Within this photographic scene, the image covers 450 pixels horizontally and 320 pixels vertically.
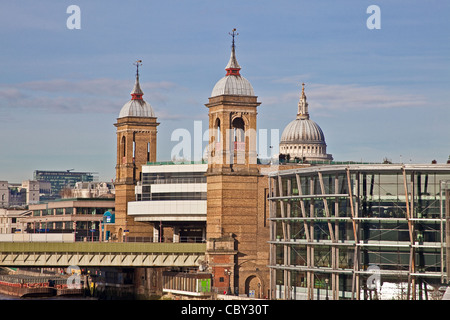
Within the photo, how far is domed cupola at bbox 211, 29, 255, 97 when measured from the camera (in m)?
149

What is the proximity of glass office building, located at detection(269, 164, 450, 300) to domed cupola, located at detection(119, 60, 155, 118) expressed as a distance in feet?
187

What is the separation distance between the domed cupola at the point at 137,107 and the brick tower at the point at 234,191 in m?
32.3

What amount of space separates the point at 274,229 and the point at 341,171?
1920 centimetres

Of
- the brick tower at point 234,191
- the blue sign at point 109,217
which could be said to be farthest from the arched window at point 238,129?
the blue sign at point 109,217

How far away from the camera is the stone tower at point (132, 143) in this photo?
180500 millimetres

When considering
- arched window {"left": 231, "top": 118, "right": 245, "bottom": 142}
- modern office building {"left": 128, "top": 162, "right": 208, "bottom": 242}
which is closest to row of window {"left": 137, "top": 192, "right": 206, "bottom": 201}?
modern office building {"left": 128, "top": 162, "right": 208, "bottom": 242}

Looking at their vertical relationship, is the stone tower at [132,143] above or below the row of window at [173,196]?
above

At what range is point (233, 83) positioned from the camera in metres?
149

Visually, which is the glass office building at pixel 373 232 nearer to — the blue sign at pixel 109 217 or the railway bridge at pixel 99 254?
the railway bridge at pixel 99 254

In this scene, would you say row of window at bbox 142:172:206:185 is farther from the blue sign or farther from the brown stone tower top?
the blue sign

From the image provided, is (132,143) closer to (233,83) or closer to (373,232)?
(233,83)

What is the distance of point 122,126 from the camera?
598 ft
